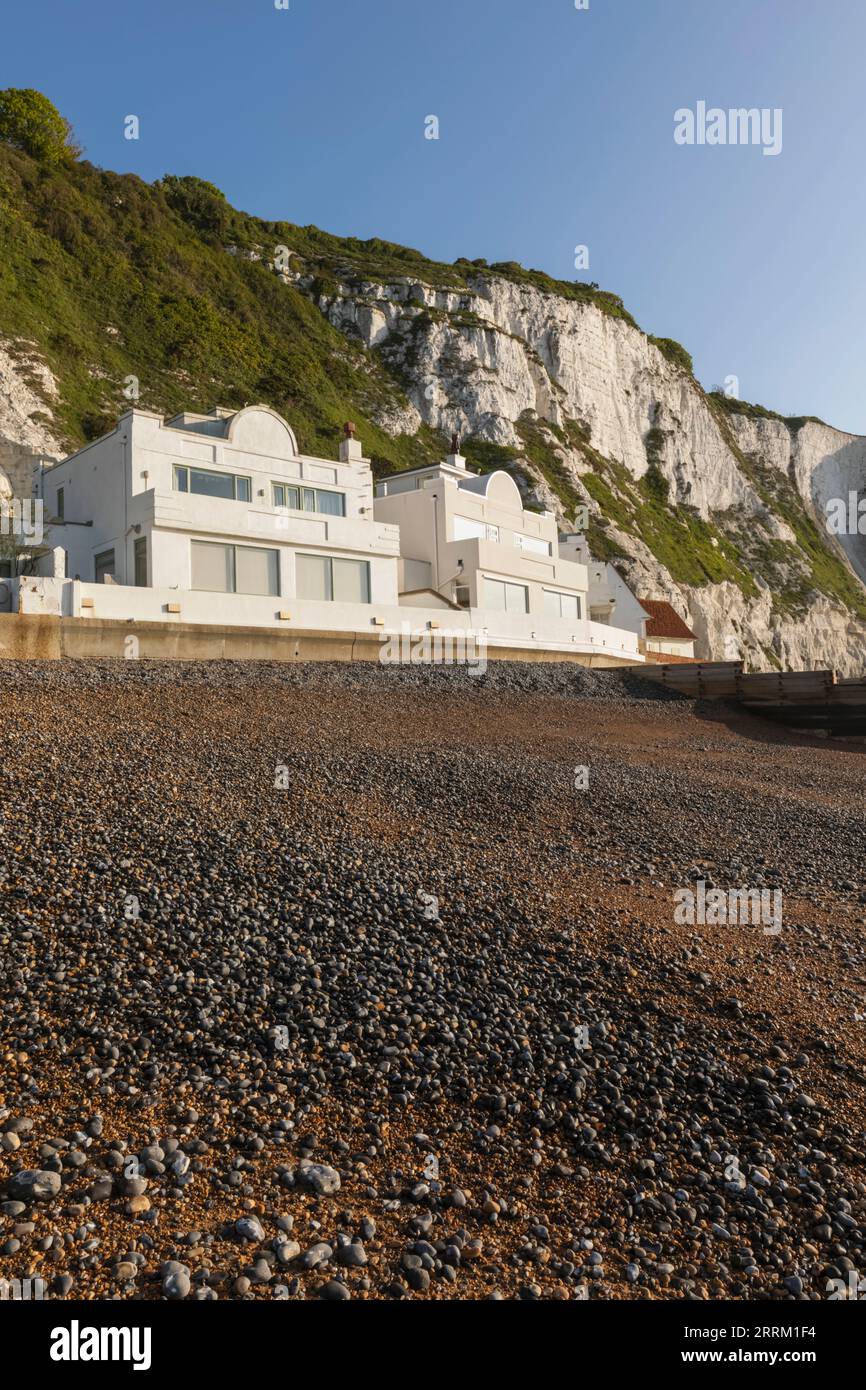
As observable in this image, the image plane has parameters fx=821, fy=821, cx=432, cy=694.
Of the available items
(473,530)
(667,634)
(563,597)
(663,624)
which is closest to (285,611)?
(473,530)

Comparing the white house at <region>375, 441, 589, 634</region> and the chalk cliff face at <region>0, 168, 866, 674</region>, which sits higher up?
the chalk cliff face at <region>0, 168, 866, 674</region>

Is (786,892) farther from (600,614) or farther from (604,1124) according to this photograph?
(600,614)

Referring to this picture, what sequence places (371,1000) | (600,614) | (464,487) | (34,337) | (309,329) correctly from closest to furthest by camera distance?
(371,1000), (464,487), (34,337), (600,614), (309,329)

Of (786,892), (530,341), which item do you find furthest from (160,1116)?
(530,341)

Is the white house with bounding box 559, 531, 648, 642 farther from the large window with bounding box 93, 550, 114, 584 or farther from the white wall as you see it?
the large window with bounding box 93, 550, 114, 584

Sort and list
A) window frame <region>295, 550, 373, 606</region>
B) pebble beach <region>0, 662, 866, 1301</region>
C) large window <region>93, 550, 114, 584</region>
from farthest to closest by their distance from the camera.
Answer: window frame <region>295, 550, 373, 606</region>
large window <region>93, 550, 114, 584</region>
pebble beach <region>0, 662, 866, 1301</region>

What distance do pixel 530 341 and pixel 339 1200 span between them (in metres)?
88.2

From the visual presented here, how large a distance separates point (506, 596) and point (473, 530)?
3792 mm

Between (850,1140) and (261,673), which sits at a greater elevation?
(261,673)

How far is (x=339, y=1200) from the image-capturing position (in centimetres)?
413

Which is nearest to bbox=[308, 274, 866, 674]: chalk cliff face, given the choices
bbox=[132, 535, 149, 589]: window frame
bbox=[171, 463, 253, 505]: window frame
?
bbox=[171, 463, 253, 505]: window frame

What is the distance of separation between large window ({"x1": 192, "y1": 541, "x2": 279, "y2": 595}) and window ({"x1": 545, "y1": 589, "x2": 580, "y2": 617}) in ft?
46.1

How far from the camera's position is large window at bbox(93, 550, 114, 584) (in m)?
27.4

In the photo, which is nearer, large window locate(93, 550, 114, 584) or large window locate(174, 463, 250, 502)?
Answer: large window locate(174, 463, 250, 502)
